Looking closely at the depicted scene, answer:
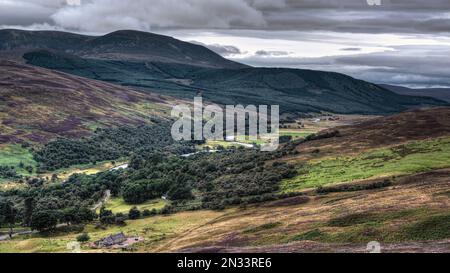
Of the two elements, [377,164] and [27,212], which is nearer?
[27,212]

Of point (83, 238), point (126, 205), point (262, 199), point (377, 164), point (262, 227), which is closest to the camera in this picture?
point (262, 227)

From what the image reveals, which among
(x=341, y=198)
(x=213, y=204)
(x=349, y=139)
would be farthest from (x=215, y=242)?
(x=349, y=139)

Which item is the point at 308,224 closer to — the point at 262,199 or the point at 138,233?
the point at 138,233

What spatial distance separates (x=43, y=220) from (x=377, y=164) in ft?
276

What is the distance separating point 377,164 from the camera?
5389 inches

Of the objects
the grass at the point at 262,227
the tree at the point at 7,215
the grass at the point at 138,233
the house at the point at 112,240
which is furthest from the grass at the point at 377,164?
the tree at the point at 7,215

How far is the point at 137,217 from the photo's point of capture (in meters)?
121

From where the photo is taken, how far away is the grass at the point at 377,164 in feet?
406

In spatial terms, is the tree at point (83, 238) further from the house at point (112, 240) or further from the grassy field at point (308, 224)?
the house at point (112, 240)

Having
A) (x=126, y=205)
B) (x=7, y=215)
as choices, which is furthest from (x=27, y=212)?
(x=126, y=205)

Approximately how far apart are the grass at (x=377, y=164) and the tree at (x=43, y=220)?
53.9 meters
